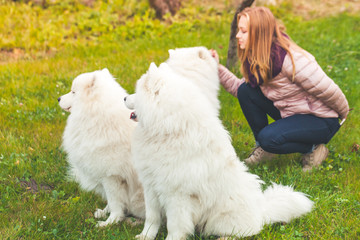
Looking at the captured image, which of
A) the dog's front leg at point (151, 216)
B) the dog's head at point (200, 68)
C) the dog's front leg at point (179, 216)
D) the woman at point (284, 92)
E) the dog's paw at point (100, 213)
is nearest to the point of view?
the dog's front leg at point (179, 216)

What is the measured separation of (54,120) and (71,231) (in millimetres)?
2091

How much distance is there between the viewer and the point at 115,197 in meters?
3.10

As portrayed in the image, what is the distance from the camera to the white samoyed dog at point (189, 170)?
7.88 feet

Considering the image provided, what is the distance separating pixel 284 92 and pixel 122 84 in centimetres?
265

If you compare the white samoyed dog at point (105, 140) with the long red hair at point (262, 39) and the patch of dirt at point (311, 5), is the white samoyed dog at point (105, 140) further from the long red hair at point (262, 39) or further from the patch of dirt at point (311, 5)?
the patch of dirt at point (311, 5)

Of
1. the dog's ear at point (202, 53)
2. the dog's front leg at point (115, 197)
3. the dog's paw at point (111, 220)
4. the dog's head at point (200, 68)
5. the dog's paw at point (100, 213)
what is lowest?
the dog's paw at point (100, 213)

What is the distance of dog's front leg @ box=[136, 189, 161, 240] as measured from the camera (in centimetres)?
271

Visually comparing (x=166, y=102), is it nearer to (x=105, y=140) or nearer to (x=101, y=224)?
(x=105, y=140)

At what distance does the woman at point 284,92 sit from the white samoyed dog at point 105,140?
1348mm

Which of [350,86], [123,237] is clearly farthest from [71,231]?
[350,86]

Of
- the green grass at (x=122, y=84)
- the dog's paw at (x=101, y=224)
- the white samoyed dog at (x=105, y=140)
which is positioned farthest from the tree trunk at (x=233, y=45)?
the dog's paw at (x=101, y=224)

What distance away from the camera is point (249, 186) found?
107 inches

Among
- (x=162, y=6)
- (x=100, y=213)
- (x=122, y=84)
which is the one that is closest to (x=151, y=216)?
(x=100, y=213)

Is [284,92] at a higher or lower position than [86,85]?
lower
